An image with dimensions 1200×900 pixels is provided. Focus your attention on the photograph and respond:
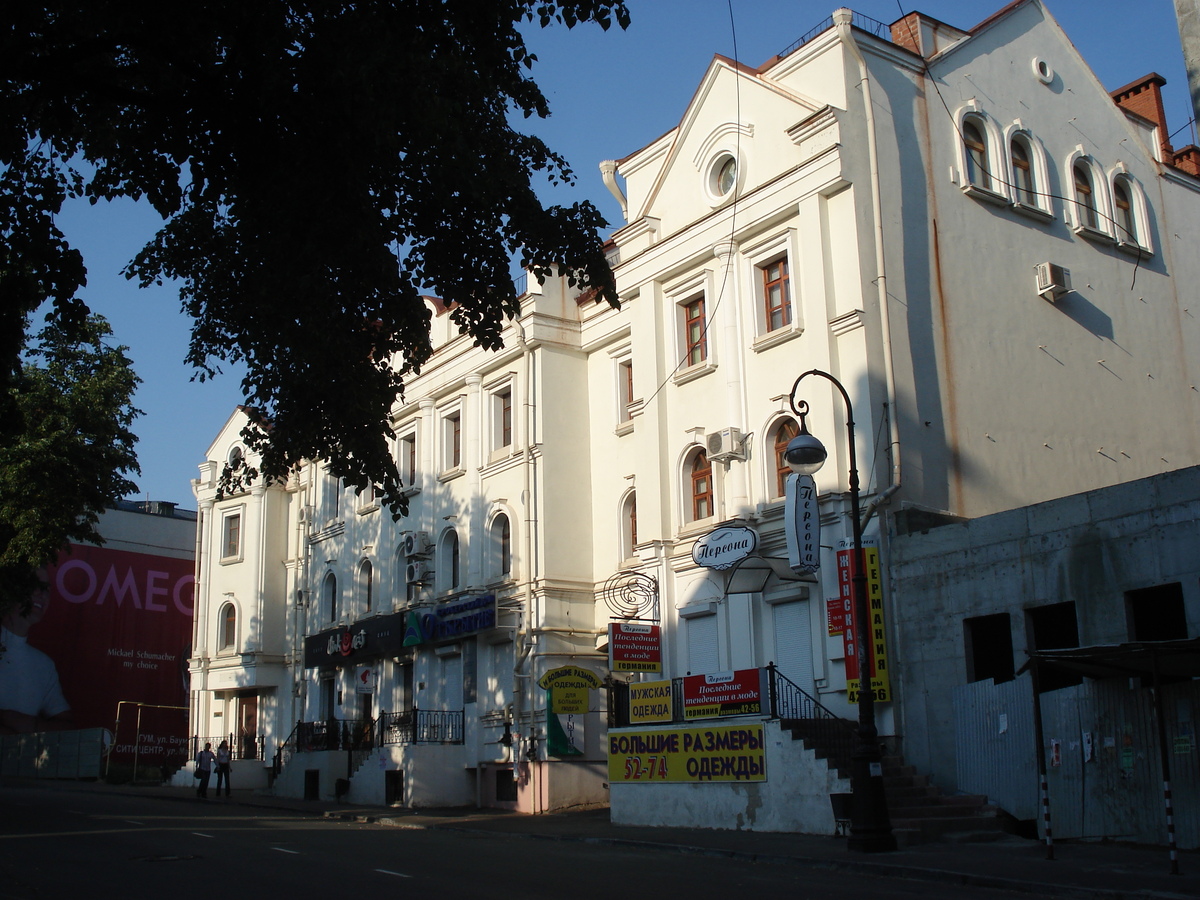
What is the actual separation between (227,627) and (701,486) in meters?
24.1

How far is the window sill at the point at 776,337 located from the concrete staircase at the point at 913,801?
7.11m

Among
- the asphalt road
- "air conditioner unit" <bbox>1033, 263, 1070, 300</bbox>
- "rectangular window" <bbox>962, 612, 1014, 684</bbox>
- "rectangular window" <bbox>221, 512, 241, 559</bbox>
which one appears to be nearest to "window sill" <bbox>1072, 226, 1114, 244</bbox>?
"air conditioner unit" <bbox>1033, 263, 1070, 300</bbox>

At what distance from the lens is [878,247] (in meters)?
21.8

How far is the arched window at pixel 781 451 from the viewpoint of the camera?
22.4 m

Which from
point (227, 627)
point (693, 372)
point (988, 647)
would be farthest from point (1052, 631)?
point (227, 627)

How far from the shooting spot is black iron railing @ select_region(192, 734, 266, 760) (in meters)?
40.0

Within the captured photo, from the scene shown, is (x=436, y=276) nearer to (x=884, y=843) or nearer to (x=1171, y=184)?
(x=884, y=843)

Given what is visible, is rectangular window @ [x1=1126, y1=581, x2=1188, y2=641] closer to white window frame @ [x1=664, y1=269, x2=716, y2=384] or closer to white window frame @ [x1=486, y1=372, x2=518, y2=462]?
white window frame @ [x1=664, y1=269, x2=716, y2=384]

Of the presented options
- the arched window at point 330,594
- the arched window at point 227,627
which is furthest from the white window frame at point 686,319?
the arched window at point 227,627

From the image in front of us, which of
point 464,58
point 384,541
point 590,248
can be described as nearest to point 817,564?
point 590,248

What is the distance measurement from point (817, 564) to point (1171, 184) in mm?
15229

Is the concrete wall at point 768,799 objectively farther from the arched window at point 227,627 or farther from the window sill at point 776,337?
the arched window at point 227,627

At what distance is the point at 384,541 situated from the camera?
34.7 meters

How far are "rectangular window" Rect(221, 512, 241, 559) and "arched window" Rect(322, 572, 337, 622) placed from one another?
627cm
